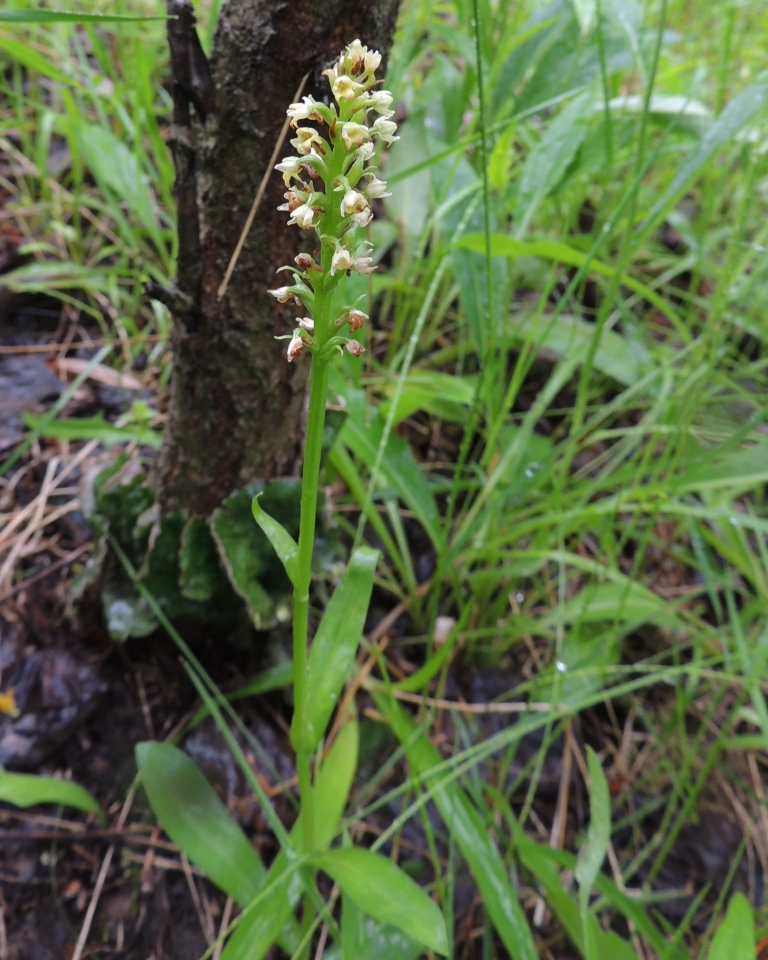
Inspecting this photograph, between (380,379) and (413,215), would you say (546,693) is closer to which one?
(380,379)

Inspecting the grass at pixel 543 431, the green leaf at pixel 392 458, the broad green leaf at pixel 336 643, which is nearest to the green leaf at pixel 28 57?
the grass at pixel 543 431

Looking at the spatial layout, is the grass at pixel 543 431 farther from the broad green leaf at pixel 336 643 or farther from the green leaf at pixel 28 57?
the broad green leaf at pixel 336 643

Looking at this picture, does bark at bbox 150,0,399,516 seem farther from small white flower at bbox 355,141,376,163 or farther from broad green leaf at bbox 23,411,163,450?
small white flower at bbox 355,141,376,163

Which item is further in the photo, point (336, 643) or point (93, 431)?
point (93, 431)

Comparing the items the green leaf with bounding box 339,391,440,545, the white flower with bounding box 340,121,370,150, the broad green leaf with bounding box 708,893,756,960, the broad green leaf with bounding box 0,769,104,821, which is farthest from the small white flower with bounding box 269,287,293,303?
the broad green leaf with bounding box 708,893,756,960

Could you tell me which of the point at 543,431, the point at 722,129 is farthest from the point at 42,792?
the point at 722,129

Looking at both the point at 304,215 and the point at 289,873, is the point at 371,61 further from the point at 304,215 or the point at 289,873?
the point at 289,873
